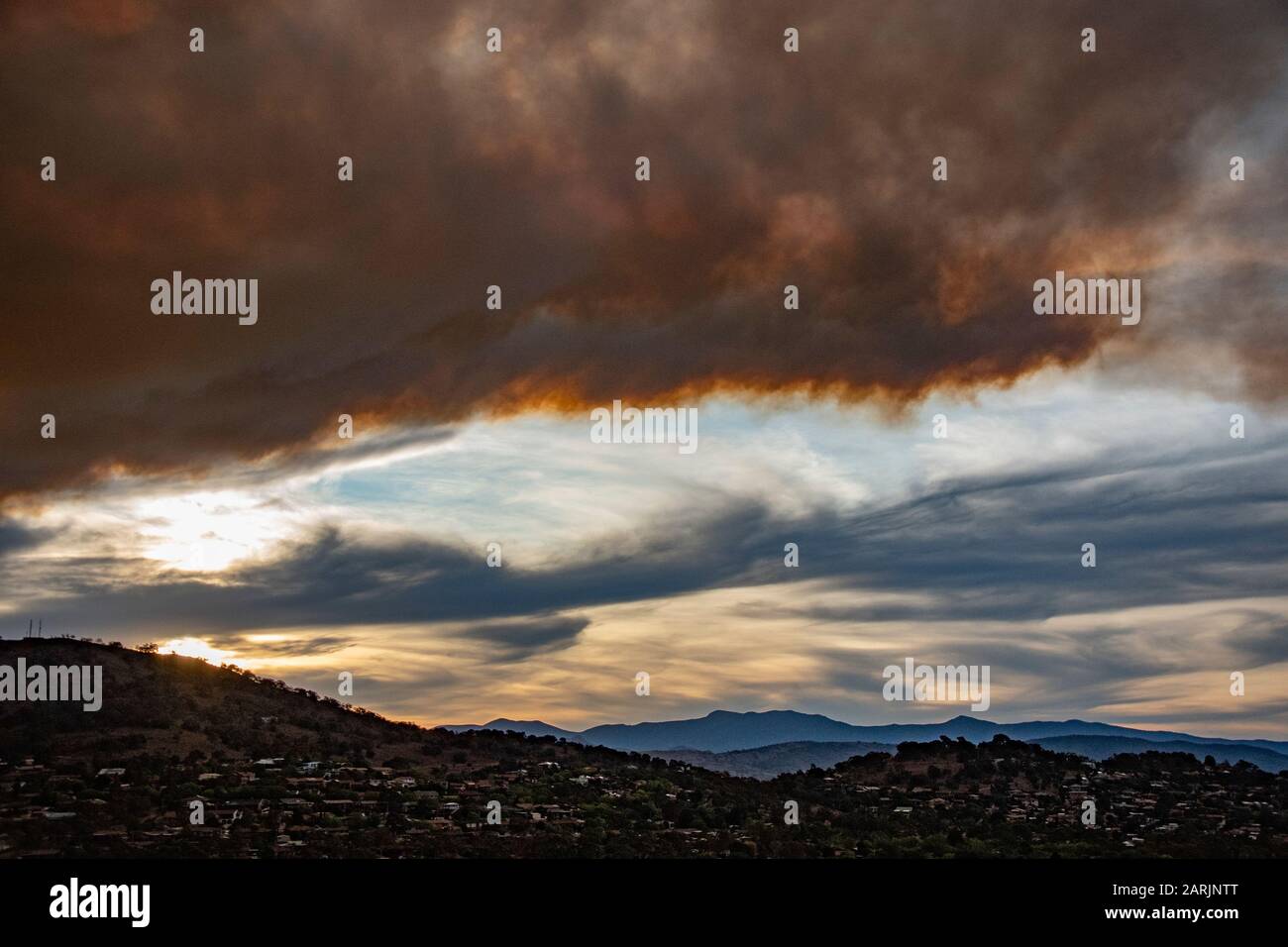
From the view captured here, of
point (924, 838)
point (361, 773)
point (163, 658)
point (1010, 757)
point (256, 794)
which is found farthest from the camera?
point (163, 658)

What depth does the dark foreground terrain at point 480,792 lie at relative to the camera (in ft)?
156

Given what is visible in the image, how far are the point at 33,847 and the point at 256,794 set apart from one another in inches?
418

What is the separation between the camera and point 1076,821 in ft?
184

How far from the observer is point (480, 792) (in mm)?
57312

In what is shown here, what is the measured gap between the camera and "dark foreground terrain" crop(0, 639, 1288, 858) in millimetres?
47469

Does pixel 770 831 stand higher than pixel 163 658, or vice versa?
pixel 163 658
